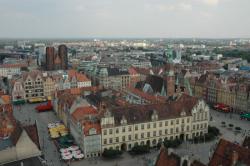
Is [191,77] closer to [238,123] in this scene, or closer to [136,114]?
[238,123]

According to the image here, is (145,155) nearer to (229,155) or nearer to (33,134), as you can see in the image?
(33,134)

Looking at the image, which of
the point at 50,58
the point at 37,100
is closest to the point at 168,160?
the point at 37,100

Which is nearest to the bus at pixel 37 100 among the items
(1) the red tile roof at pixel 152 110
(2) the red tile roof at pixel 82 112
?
(2) the red tile roof at pixel 82 112

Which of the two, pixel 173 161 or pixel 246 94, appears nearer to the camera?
pixel 173 161

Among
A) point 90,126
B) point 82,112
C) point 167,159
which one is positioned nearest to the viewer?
point 167,159

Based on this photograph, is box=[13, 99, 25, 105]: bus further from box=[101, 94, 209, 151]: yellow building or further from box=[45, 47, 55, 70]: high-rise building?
box=[101, 94, 209, 151]: yellow building

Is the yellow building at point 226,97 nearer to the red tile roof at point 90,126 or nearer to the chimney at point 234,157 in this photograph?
the red tile roof at point 90,126

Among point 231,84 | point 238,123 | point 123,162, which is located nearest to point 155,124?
point 123,162
